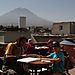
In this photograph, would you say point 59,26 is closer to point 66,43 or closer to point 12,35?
point 12,35

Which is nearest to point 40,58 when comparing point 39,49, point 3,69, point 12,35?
point 3,69

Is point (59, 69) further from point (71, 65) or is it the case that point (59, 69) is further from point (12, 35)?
point (12, 35)

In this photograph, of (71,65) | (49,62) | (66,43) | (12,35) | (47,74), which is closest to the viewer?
(49,62)

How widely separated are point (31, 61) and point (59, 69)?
572 millimetres

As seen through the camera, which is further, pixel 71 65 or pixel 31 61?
pixel 71 65

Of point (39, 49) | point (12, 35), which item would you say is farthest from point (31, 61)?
point (12, 35)

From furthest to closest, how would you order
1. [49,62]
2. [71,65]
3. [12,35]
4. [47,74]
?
1. [12,35]
2. [71,65]
3. [47,74]
4. [49,62]

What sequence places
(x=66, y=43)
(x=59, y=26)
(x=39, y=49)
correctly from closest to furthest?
(x=39, y=49) → (x=66, y=43) → (x=59, y=26)

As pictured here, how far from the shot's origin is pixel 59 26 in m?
48.2

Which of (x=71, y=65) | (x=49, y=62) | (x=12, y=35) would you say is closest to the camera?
(x=49, y=62)

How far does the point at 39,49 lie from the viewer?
9750 millimetres

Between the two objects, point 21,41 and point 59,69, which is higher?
point 21,41

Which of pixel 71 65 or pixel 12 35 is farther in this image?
pixel 12 35

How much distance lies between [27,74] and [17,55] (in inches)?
20.3
